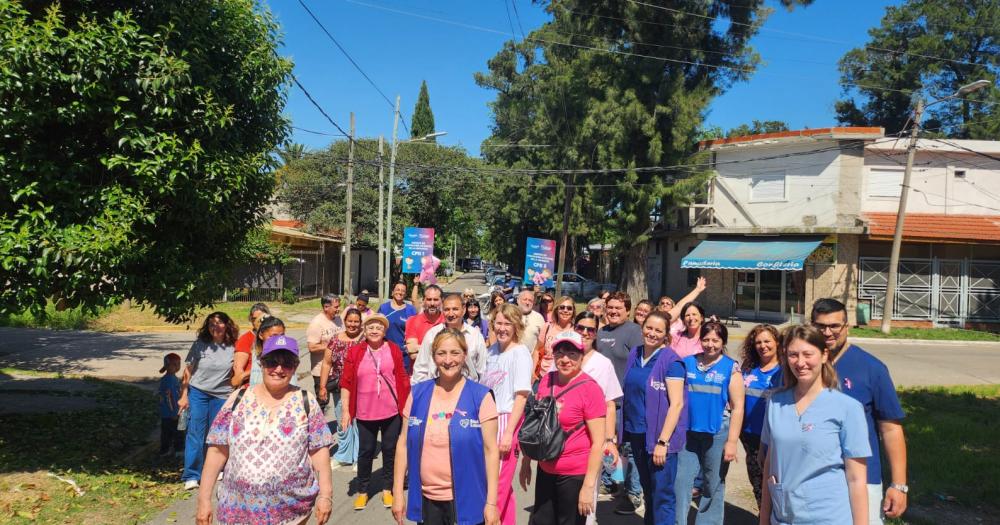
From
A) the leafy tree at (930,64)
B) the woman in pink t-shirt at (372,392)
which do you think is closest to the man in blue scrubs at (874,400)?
the woman in pink t-shirt at (372,392)

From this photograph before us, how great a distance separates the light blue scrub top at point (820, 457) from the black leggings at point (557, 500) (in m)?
1.28

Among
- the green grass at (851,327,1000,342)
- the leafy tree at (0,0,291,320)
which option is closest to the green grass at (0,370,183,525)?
the leafy tree at (0,0,291,320)

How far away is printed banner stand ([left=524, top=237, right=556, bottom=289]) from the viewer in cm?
2261

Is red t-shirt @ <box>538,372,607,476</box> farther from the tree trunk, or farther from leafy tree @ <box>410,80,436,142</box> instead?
leafy tree @ <box>410,80,436,142</box>

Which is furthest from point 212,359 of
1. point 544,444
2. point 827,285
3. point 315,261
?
point 315,261

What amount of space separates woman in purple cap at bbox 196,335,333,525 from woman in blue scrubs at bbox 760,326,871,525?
2363 mm

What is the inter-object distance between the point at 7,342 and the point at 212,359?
13.8 meters

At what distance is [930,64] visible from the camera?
4331 cm

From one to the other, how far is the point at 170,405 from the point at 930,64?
49559 millimetres

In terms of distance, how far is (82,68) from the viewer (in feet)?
17.4

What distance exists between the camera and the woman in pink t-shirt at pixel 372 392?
6059mm

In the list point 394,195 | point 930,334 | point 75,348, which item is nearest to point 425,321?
point 75,348

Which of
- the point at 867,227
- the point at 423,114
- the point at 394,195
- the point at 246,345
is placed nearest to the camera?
the point at 246,345

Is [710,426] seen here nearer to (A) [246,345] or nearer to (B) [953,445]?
(A) [246,345]
